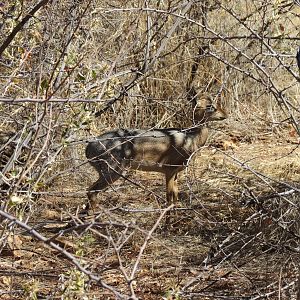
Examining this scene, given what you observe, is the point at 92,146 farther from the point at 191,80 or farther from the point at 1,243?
the point at 1,243

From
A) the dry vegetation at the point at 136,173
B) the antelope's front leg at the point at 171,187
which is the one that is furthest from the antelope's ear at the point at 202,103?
the antelope's front leg at the point at 171,187

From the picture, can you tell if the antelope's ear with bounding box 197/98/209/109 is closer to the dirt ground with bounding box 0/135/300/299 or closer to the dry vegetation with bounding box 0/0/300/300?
the dry vegetation with bounding box 0/0/300/300

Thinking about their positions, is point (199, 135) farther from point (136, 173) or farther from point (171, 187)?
point (171, 187)

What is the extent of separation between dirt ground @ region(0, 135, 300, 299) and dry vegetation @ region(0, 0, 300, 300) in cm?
2

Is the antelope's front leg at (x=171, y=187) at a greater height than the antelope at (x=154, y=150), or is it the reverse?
the antelope at (x=154, y=150)

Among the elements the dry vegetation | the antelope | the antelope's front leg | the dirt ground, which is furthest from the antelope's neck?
the antelope's front leg

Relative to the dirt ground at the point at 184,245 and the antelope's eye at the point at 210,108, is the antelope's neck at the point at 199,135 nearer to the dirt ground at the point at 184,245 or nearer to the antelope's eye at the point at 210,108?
the antelope's eye at the point at 210,108

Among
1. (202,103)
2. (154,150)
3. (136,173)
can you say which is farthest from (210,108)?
(136,173)

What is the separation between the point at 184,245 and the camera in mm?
7113

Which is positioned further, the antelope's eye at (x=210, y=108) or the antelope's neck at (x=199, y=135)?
the antelope's neck at (x=199, y=135)

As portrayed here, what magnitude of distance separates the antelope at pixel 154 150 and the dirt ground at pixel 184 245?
Result: 10.2 inches

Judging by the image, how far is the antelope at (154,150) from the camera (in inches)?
313

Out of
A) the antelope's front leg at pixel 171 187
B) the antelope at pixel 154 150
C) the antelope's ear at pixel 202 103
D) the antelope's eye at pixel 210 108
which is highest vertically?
the antelope's ear at pixel 202 103

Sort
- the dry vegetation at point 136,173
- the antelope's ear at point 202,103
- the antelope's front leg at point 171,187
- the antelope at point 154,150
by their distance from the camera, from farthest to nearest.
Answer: the antelope's ear at point 202,103 < the antelope's front leg at point 171,187 < the antelope at point 154,150 < the dry vegetation at point 136,173
